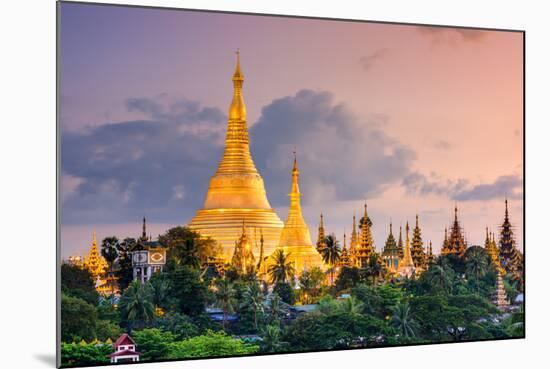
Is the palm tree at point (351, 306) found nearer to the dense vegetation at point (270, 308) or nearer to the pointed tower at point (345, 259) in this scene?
the dense vegetation at point (270, 308)

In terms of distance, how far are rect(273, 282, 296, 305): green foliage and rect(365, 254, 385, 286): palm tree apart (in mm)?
875

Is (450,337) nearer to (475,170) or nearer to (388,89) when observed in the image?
(475,170)

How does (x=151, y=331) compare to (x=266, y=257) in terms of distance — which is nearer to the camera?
(x=151, y=331)

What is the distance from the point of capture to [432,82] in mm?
14047

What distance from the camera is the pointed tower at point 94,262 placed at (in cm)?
1258

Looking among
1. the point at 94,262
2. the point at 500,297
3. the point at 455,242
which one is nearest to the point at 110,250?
the point at 94,262

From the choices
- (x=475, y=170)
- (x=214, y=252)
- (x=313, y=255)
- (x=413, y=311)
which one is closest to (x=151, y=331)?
(x=214, y=252)

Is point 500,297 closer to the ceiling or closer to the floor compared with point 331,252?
closer to the floor

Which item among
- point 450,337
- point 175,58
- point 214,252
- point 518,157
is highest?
point 175,58

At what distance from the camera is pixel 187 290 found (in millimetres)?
13133

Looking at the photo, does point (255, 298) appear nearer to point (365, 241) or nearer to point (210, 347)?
point (210, 347)

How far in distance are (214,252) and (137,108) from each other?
5.28 ft

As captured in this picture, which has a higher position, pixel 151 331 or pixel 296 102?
pixel 296 102

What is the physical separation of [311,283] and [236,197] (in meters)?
1.16
